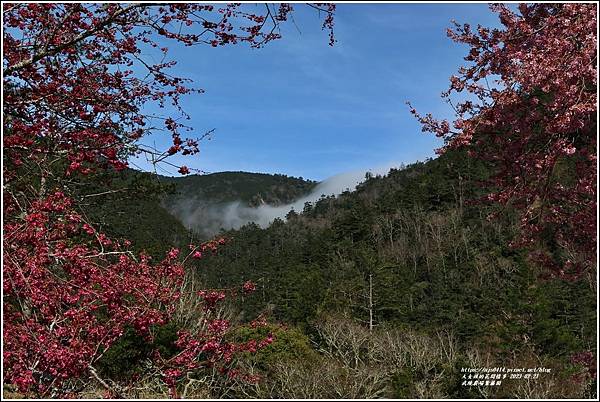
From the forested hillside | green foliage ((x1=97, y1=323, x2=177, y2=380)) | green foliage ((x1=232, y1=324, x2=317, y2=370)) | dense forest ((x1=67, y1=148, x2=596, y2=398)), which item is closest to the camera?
green foliage ((x1=97, y1=323, x2=177, y2=380))

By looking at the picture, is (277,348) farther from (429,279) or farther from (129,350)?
(429,279)

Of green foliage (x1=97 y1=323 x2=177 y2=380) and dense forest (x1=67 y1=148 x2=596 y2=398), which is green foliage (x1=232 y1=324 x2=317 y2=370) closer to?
dense forest (x1=67 y1=148 x2=596 y2=398)

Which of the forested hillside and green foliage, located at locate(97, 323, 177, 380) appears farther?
the forested hillside

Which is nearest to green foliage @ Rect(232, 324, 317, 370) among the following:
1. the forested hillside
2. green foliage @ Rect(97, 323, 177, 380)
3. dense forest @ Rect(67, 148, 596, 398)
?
dense forest @ Rect(67, 148, 596, 398)

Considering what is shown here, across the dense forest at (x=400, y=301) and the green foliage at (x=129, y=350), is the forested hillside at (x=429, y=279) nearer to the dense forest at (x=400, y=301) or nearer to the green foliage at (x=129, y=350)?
the dense forest at (x=400, y=301)

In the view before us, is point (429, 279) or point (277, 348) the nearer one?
point (277, 348)

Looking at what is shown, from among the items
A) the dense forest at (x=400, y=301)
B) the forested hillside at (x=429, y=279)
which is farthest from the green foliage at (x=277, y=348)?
the forested hillside at (x=429, y=279)

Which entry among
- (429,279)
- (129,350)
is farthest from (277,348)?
(429,279)

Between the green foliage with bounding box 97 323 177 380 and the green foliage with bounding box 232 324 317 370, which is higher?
the green foliage with bounding box 97 323 177 380

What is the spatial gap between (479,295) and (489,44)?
45688 millimetres

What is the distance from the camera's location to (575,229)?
5.34m

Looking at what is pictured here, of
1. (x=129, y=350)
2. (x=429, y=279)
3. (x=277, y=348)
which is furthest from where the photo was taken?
(x=429, y=279)

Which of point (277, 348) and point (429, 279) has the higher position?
point (429, 279)

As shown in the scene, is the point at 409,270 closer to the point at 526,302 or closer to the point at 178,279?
the point at 526,302
